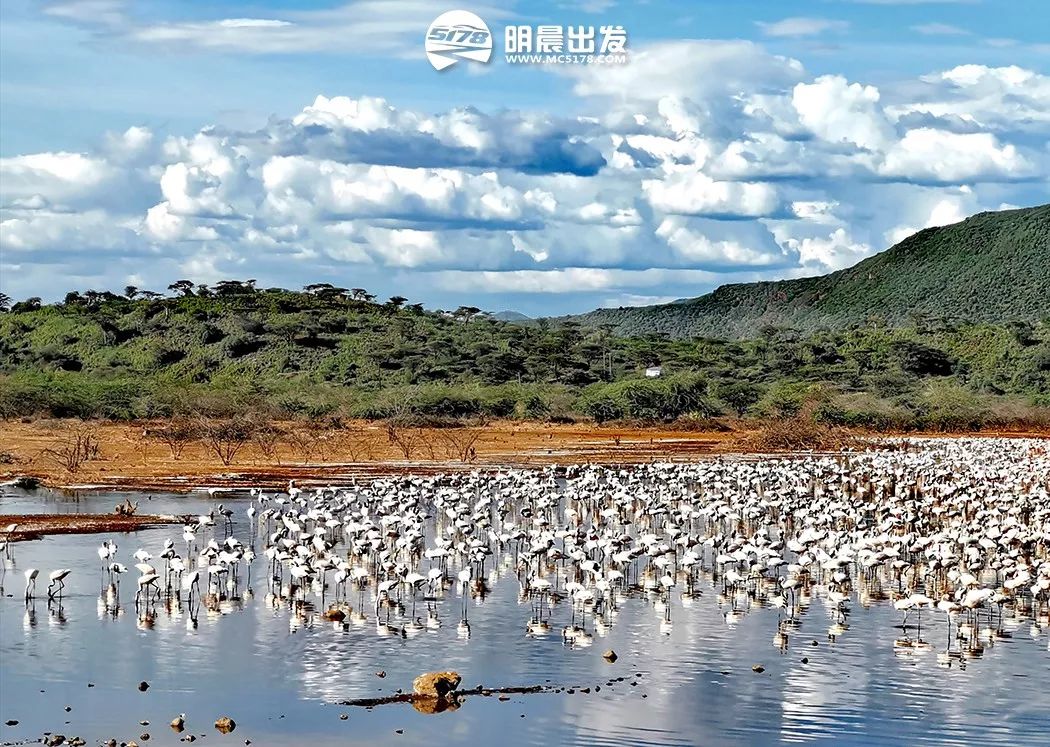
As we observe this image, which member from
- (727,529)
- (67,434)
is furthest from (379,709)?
(67,434)

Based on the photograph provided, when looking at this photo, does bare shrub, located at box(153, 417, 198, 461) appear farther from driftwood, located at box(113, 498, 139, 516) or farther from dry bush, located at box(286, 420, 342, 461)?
driftwood, located at box(113, 498, 139, 516)

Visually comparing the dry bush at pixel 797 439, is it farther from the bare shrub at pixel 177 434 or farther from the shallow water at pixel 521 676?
the shallow water at pixel 521 676

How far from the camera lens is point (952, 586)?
67.6 ft

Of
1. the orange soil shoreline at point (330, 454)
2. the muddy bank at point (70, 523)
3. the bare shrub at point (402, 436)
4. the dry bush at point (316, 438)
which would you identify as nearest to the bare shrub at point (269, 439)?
the orange soil shoreline at point (330, 454)

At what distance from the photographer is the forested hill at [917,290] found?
13350cm

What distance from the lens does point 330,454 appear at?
1902 inches

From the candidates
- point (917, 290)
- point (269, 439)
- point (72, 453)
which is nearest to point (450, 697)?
point (72, 453)

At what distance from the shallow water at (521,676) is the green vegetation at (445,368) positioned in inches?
1636

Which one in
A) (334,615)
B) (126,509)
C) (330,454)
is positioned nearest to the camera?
(334,615)

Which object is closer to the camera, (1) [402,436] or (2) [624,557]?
(2) [624,557]

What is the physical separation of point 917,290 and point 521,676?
451 feet

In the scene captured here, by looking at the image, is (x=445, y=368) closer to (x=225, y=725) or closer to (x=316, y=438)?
(x=316, y=438)

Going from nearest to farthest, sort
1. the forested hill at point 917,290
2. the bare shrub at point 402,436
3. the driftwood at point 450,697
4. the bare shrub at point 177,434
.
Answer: the driftwood at point 450,697 < the bare shrub at point 177,434 < the bare shrub at point 402,436 < the forested hill at point 917,290

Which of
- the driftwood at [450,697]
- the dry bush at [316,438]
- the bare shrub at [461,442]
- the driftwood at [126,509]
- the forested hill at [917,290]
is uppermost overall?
the forested hill at [917,290]
